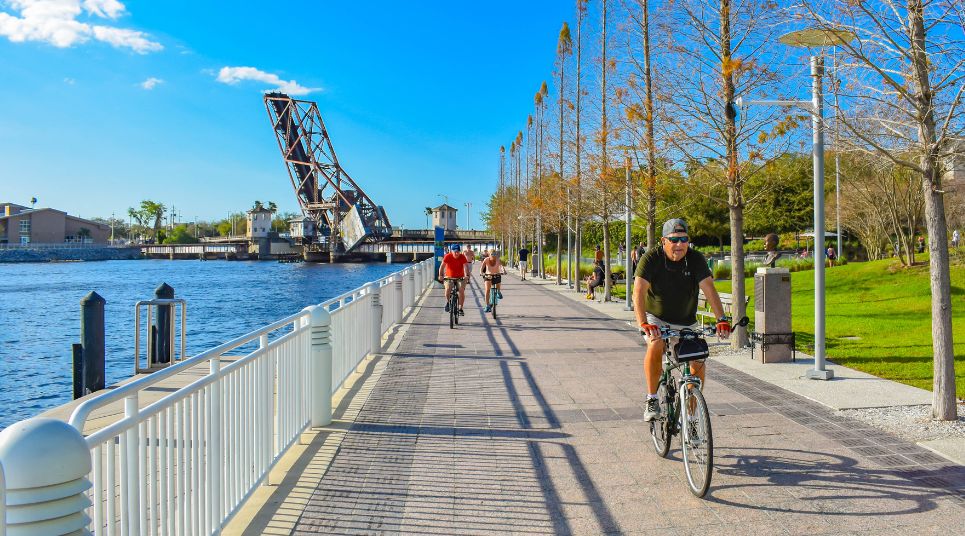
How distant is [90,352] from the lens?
11.9 meters

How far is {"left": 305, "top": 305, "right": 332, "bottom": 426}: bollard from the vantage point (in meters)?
6.22

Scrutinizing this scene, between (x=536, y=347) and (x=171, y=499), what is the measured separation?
8641mm

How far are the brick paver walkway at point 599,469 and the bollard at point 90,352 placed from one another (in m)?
6.22

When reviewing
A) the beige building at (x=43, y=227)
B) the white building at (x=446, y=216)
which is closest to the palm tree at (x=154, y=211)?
the beige building at (x=43, y=227)

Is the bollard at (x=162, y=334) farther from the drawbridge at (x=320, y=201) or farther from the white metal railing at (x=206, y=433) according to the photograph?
the drawbridge at (x=320, y=201)

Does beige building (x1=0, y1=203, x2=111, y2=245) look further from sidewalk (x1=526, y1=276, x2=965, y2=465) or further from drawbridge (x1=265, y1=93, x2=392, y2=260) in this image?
sidewalk (x1=526, y1=276, x2=965, y2=465)

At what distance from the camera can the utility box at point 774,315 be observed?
9.66 m

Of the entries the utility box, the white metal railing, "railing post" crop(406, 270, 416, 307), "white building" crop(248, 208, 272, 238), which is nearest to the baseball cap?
the white metal railing

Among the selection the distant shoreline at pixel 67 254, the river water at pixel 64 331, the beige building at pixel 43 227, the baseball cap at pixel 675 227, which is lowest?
the river water at pixel 64 331

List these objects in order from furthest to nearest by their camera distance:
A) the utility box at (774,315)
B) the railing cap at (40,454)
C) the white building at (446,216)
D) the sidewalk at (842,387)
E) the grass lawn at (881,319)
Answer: the white building at (446,216), the utility box at (774,315), the grass lawn at (881,319), the sidewalk at (842,387), the railing cap at (40,454)

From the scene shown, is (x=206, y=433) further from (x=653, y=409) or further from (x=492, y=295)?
(x=492, y=295)

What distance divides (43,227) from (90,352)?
569 ft

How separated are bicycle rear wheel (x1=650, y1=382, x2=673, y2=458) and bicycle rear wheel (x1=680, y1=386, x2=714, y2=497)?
397 mm

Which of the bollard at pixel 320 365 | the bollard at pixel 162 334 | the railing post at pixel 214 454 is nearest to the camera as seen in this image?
the railing post at pixel 214 454
